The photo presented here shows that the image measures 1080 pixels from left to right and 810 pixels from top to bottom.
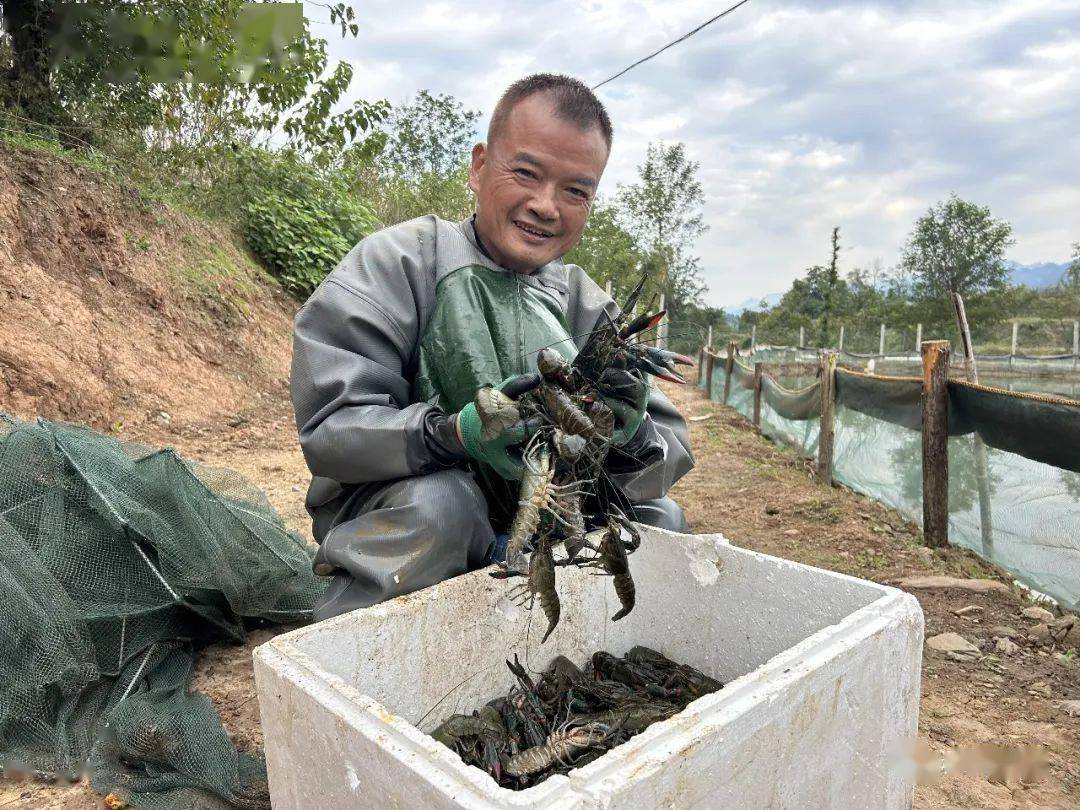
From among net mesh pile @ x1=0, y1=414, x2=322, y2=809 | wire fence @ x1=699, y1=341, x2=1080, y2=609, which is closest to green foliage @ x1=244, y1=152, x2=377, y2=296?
wire fence @ x1=699, y1=341, x2=1080, y2=609

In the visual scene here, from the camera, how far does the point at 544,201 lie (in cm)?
244

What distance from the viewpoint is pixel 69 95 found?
26.3 feet

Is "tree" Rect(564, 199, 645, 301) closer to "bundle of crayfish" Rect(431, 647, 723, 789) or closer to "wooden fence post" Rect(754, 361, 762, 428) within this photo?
"wooden fence post" Rect(754, 361, 762, 428)

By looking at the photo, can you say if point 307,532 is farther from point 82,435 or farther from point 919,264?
point 919,264

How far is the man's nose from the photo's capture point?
2.45m

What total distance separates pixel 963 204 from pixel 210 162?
46533 millimetres

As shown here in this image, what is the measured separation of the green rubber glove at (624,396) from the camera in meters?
2.04

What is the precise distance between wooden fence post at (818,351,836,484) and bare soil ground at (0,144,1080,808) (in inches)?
7.9

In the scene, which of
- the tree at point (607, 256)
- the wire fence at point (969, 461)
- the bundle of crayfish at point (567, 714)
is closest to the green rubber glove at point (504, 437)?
the bundle of crayfish at point (567, 714)

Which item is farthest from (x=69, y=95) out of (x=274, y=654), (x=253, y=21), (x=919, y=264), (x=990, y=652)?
(x=919, y=264)

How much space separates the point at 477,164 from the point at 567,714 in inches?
75.2

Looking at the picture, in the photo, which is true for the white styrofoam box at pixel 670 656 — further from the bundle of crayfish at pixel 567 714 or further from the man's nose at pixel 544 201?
the man's nose at pixel 544 201

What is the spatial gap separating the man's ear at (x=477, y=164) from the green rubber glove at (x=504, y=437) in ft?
3.34

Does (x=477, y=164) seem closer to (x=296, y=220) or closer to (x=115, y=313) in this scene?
(x=115, y=313)
